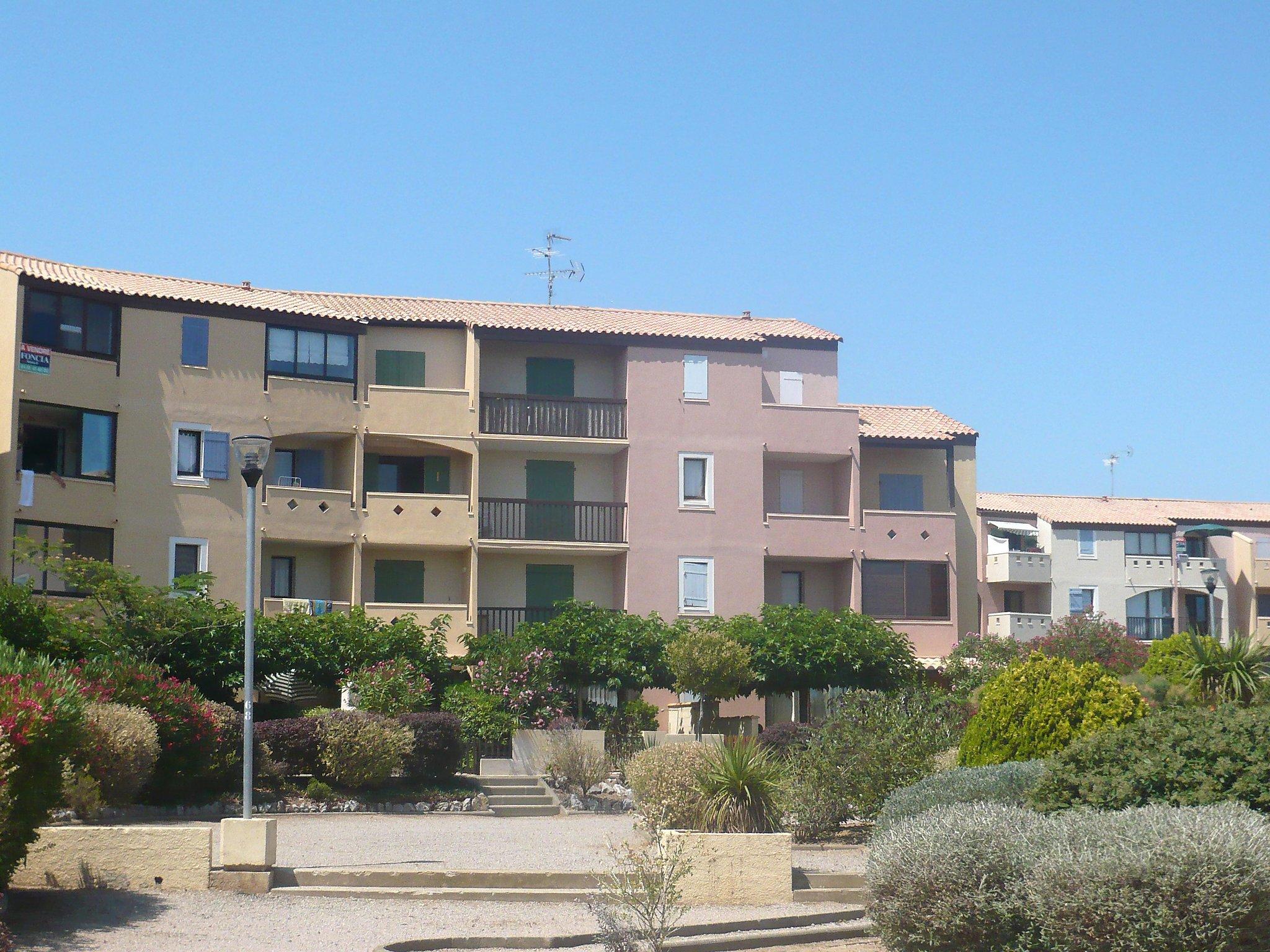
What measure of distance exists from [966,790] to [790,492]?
28594 mm

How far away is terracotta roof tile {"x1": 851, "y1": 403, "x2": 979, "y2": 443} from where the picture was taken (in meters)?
47.8

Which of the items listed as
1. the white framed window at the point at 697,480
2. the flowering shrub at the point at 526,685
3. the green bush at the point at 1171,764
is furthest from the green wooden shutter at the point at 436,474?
the green bush at the point at 1171,764

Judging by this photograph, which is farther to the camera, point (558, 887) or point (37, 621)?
point (37, 621)

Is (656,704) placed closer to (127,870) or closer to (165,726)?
(165,726)

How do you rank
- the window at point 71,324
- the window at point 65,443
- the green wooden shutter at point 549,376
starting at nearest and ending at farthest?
1. the window at point 71,324
2. the window at point 65,443
3. the green wooden shutter at point 549,376

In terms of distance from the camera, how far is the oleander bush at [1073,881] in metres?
11.5

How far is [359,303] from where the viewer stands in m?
44.7

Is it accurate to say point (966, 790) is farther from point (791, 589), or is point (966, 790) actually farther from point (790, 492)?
point (790, 492)

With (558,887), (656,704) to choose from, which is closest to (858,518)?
(656,704)

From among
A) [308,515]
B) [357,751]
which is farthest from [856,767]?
[308,515]

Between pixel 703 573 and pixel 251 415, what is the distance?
45.7ft

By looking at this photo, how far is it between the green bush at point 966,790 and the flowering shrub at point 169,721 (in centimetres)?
1256

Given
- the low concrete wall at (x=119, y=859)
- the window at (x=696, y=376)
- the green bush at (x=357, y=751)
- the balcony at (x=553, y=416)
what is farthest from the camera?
the window at (x=696, y=376)

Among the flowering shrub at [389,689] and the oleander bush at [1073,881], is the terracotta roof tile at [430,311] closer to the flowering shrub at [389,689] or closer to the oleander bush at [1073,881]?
the flowering shrub at [389,689]
